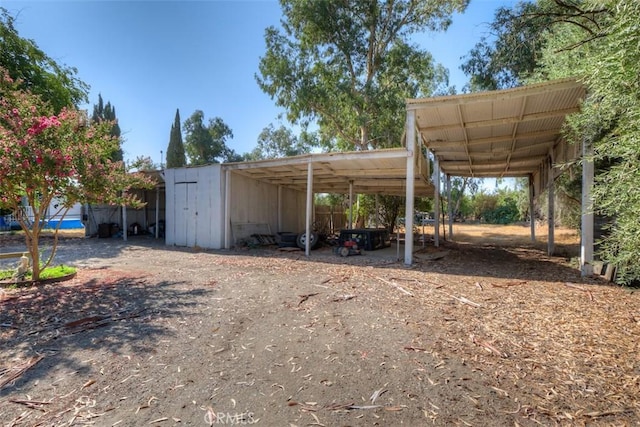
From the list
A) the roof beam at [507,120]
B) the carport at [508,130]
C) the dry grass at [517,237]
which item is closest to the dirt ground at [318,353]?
the carport at [508,130]

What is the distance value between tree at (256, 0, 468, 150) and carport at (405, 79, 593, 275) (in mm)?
5675

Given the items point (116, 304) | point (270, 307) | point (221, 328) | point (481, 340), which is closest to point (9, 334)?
point (116, 304)

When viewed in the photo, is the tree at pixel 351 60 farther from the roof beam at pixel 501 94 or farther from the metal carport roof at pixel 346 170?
the roof beam at pixel 501 94

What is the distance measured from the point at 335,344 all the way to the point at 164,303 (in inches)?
103

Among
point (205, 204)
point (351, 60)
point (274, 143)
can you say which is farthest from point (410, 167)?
point (274, 143)

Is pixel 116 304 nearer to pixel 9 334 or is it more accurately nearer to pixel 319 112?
pixel 9 334

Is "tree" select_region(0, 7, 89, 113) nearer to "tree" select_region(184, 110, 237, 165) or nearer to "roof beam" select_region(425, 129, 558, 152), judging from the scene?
"roof beam" select_region(425, 129, 558, 152)

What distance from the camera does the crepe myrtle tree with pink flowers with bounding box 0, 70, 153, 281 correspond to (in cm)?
455

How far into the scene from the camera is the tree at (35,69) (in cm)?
950

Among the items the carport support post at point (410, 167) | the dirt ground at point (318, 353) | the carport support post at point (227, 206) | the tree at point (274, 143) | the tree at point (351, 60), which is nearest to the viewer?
the dirt ground at point (318, 353)

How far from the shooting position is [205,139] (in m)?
28.7

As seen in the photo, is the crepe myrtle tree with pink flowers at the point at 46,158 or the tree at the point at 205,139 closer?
the crepe myrtle tree with pink flowers at the point at 46,158

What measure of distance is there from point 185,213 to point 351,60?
11.6m

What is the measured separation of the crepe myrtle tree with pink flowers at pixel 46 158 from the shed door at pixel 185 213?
209 inches
